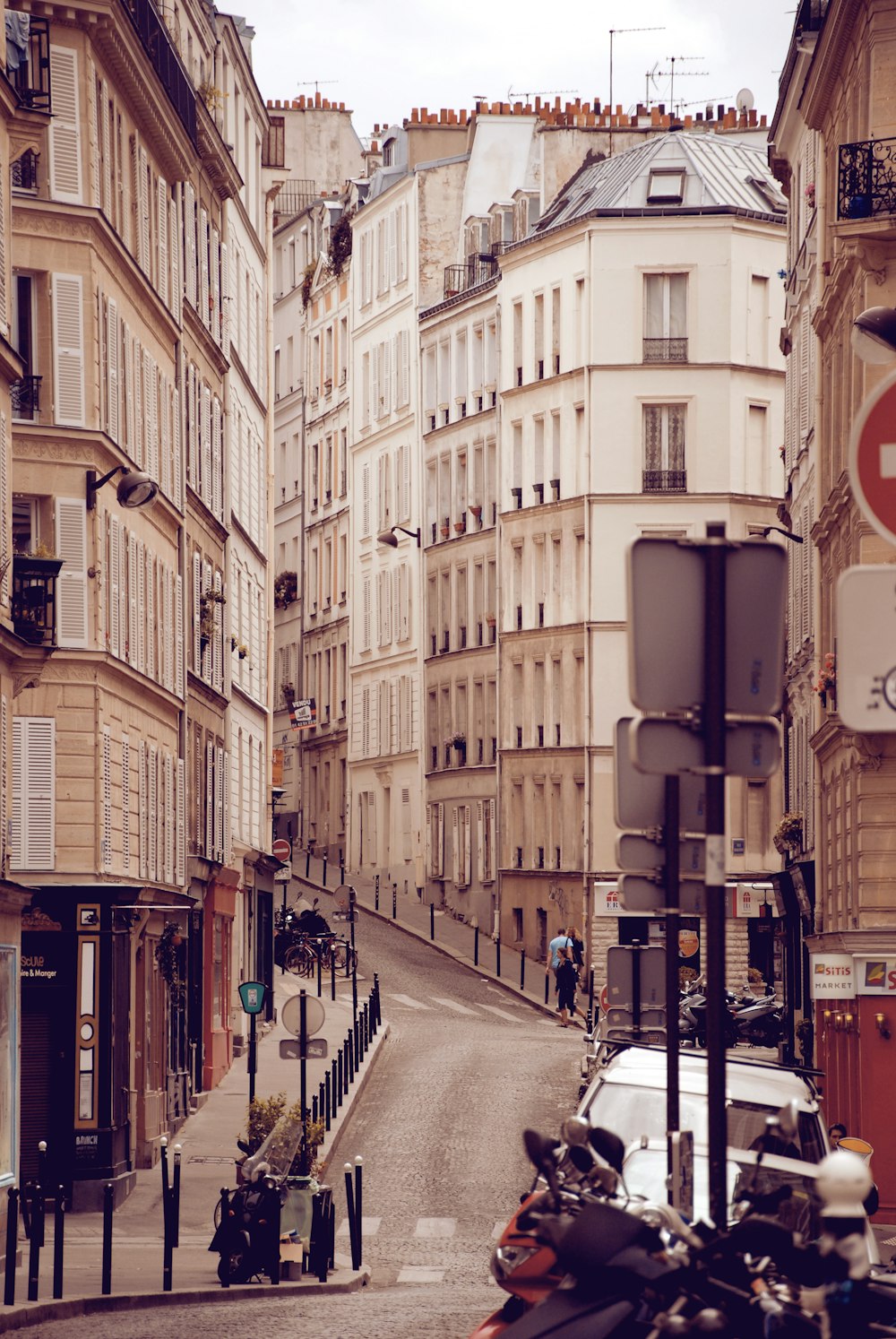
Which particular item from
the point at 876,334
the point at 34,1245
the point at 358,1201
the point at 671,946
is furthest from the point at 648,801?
the point at 358,1201

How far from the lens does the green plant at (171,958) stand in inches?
1346

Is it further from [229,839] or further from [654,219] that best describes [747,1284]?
[654,219]

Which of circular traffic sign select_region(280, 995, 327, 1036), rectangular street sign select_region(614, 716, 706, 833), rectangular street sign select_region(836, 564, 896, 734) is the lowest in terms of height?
circular traffic sign select_region(280, 995, 327, 1036)

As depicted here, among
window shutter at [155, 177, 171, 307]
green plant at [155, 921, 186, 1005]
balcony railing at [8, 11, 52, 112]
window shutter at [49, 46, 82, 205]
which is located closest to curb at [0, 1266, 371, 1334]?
green plant at [155, 921, 186, 1005]

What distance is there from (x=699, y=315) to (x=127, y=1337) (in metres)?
54.0

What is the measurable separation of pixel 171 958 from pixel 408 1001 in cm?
2195

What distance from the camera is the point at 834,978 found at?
30328 millimetres

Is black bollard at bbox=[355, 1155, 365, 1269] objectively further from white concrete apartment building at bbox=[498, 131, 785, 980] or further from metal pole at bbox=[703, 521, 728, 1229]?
white concrete apartment building at bbox=[498, 131, 785, 980]

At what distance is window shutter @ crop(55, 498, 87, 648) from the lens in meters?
30.0

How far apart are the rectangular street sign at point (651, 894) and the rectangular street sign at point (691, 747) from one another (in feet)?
21.9

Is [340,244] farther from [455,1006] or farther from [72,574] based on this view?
[72,574]

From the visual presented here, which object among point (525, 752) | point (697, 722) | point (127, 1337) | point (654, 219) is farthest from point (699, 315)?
point (697, 722)

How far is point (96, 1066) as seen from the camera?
29766 mm

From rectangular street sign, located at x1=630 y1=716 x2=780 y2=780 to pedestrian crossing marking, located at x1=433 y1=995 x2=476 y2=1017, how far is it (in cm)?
4589
